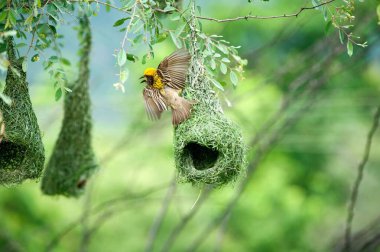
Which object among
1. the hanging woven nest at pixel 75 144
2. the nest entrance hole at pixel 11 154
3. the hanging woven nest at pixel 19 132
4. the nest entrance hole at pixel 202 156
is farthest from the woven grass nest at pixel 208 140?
the hanging woven nest at pixel 75 144

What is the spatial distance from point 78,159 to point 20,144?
1.11 metres

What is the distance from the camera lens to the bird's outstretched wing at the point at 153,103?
2.98m

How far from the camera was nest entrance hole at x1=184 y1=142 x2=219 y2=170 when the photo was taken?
324 centimetres

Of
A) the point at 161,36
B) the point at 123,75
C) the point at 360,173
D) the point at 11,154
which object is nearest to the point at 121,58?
the point at 123,75

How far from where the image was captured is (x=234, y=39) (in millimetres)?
14586

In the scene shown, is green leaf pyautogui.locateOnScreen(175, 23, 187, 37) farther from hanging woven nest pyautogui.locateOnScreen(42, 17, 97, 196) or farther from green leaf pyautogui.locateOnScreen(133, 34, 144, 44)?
hanging woven nest pyautogui.locateOnScreen(42, 17, 97, 196)

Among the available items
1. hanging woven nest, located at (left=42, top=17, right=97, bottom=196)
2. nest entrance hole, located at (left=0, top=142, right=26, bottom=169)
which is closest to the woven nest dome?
nest entrance hole, located at (left=0, top=142, right=26, bottom=169)

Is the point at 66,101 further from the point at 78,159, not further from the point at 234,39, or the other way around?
the point at 234,39

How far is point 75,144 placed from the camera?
4238mm

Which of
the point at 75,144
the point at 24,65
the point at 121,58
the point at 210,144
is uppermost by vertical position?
the point at 75,144

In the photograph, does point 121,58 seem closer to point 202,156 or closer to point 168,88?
point 168,88

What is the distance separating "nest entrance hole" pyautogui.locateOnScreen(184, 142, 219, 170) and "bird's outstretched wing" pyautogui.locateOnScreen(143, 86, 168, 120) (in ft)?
0.95

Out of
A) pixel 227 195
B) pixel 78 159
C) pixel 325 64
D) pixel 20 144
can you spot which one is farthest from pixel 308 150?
pixel 20 144

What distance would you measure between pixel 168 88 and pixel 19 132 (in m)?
0.67
